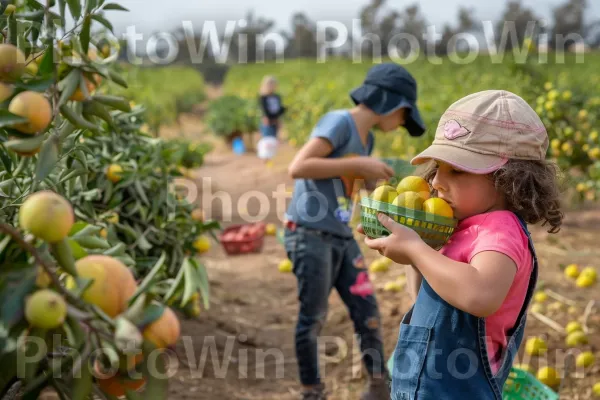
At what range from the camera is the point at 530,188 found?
1.46m

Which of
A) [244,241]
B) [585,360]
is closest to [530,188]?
[585,360]

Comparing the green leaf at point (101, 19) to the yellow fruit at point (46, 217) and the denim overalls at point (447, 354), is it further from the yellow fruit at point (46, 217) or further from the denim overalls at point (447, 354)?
the denim overalls at point (447, 354)

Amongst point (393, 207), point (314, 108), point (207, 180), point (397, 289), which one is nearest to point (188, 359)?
point (397, 289)

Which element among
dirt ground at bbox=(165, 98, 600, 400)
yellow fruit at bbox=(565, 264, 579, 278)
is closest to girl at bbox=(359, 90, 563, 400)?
dirt ground at bbox=(165, 98, 600, 400)

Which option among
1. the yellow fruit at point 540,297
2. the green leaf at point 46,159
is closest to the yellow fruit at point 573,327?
the yellow fruit at point 540,297

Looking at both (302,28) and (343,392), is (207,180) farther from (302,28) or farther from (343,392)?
(302,28)

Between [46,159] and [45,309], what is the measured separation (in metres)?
0.30

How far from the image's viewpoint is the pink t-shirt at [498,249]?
1377 mm

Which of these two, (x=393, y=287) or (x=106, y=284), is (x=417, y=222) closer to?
(x=106, y=284)

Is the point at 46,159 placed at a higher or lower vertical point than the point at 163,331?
higher

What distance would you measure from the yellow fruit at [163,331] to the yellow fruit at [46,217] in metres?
0.16

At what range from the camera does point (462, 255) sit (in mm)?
1441

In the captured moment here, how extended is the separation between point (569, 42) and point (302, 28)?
27224mm

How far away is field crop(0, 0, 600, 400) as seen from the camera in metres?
0.79
